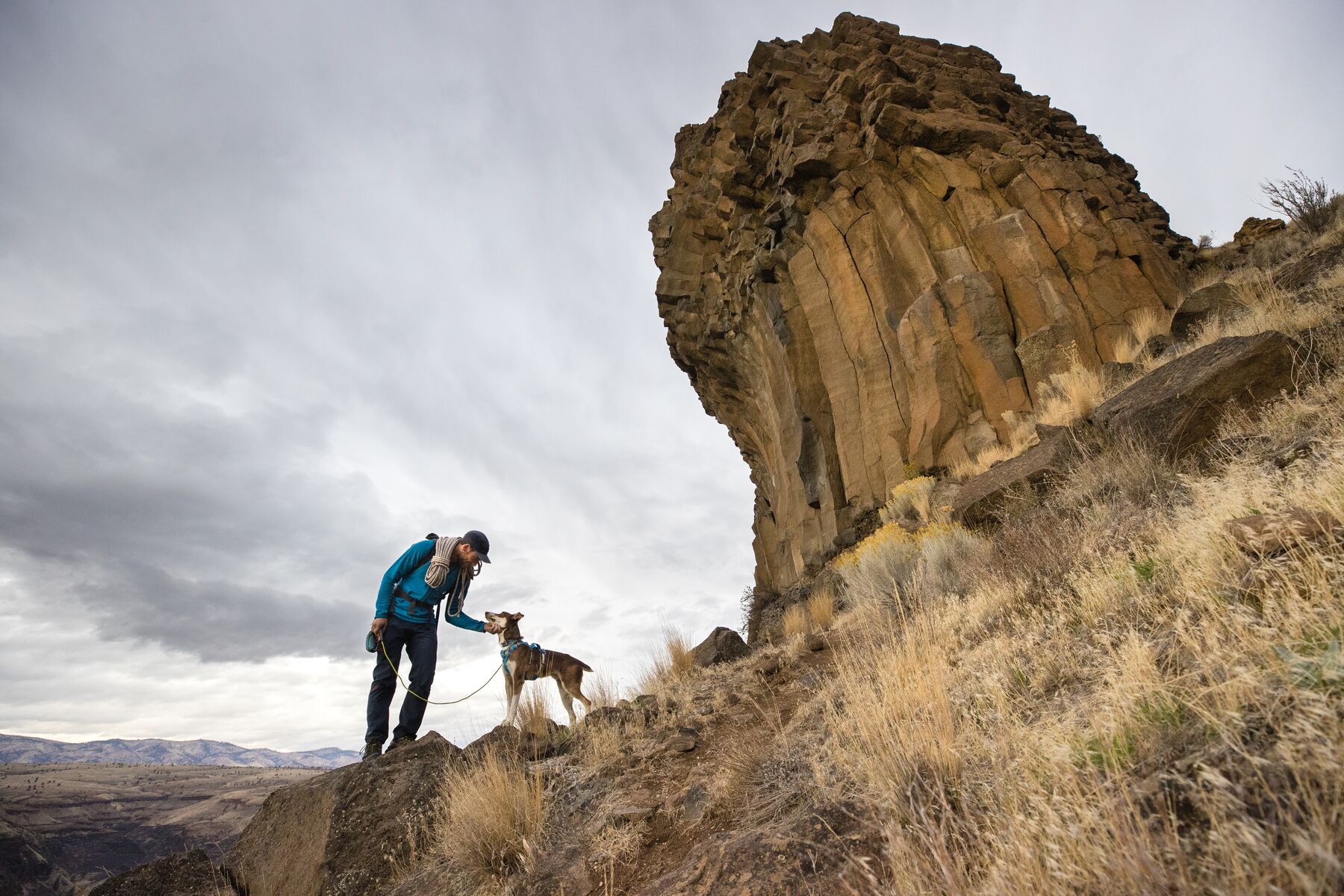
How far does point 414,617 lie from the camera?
626cm

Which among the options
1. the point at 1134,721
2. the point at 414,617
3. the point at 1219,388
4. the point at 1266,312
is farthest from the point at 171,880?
the point at 1266,312

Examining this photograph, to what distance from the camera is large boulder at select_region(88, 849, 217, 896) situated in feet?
16.3

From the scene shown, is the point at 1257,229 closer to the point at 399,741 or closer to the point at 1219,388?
the point at 1219,388

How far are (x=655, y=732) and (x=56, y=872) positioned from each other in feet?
152

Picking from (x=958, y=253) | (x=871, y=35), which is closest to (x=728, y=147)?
(x=871, y=35)

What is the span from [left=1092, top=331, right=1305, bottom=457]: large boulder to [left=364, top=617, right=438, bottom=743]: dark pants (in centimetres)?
763

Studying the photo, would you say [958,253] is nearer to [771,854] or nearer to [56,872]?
[771,854]

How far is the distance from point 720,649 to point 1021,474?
5063 mm

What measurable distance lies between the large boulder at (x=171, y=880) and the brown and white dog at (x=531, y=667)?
2.88 m

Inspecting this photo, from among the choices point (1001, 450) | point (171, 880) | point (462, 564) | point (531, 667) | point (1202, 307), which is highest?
point (1202, 307)

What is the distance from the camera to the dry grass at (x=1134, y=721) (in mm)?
1354

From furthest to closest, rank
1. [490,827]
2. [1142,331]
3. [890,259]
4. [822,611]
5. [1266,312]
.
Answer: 1. [890,259]
2. [1142,331]
3. [822,611]
4. [1266,312]
5. [490,827]

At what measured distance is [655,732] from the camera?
567cm

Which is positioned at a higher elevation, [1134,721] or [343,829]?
[1134,721]
